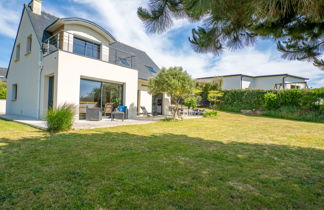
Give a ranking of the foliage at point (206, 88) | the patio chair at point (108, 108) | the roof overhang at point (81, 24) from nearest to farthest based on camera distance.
→ the roof overhang at point (81, 24), the patio chair at point (108, 108), the foliage at point (206, 88)

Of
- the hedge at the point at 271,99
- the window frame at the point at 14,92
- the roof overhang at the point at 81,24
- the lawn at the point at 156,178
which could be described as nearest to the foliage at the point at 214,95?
the hedge at the point at 271,99

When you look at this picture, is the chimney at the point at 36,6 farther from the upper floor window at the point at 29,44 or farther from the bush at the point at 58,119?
the bush at the point at 58,119

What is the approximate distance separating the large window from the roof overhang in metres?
3.53

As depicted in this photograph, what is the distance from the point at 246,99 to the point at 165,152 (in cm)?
1772

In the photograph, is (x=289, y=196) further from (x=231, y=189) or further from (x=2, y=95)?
(x=2, y=95)

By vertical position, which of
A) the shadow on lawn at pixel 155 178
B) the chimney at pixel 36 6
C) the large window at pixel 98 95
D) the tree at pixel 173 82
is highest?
the chimney at pixel 36 6

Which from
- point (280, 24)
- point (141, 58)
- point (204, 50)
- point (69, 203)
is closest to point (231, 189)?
point (69, 203)

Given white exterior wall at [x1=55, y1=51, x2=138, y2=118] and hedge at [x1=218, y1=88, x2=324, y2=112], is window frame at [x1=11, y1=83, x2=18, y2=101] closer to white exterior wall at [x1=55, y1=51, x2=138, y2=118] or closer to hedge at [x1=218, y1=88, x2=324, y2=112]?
white exterior wall at [x1=55, y1=51, x2=138, y2=118]

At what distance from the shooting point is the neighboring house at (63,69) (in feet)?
31.2

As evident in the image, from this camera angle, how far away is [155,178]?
282 cm

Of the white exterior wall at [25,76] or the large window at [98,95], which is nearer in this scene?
the large window at [98,95]

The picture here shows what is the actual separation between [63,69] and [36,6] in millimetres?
7585

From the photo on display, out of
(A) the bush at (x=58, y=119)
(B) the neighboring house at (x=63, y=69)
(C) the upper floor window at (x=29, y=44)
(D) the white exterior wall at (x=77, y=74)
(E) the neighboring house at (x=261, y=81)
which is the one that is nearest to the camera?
(A) the bush at (x=58, y=119)

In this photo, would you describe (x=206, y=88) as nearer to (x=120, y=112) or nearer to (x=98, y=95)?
(x=120, y=112)
